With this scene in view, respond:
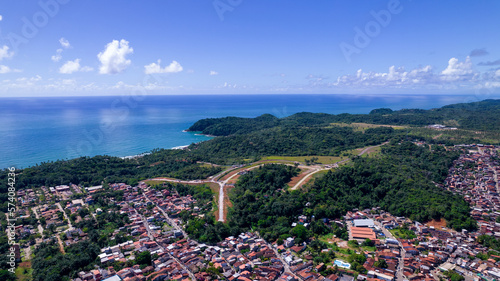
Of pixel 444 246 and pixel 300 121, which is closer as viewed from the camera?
pixel 444 246

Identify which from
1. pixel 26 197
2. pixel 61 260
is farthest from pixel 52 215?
pixel 61 260

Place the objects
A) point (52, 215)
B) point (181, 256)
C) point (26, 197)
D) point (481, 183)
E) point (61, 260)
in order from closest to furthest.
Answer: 1. point (61, 260)
2. point (181, 256)
3. point (52, 215)
4. point (26, 197)
5. point (481, 183)

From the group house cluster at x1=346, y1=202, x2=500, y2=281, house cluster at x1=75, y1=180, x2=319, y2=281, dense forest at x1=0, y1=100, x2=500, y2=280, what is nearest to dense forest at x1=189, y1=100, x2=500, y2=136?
dense forest at x1=0, y1=100, x2=500, y2=280

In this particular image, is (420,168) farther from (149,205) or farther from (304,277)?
(149,205)

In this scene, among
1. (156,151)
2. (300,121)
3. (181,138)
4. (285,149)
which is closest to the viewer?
(285,149)

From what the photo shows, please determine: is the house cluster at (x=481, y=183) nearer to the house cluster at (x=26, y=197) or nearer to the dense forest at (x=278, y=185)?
the dense forest at (x=278, y=185)

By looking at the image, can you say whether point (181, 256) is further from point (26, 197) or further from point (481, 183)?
point (481, 183)

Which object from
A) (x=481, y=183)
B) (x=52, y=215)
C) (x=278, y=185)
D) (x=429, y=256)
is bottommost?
(x=52, y=215)

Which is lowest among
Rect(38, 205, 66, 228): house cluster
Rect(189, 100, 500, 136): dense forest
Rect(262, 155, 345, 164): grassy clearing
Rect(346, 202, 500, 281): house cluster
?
Rect(38, 205, 66, 228): house cluster

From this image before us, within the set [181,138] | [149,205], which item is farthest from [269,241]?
[181,138]

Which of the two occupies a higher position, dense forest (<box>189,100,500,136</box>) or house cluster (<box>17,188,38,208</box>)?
dense forest (<box>189,100,500,136</box>)

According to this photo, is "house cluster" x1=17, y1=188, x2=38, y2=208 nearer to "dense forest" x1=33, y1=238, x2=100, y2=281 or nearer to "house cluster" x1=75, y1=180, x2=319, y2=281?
"dense forest" x1=33, y1=238, x2=100, y2=281
